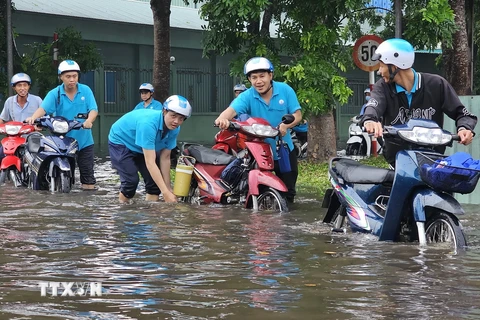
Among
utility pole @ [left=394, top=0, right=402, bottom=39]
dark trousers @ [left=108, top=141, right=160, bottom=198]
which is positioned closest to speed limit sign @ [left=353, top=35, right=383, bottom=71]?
utility pole @ [left=394, top=0, right=402, bottom=39]

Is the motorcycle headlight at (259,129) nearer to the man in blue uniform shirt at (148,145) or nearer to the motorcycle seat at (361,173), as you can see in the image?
the man in blue uniform shirt at (148,145)

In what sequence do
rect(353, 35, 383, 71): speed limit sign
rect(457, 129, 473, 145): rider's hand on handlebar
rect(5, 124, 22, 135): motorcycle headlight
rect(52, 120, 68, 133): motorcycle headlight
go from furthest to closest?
1. rect(353, 35, 383, 71): speed limit sign
2. rect(5, 124, 22, 135): motorcycle headlight
3. rect(52, 120, 68, 133): motorcycle headlight
4. rect(457, 129, 473, 145): rider's hand on handlebar

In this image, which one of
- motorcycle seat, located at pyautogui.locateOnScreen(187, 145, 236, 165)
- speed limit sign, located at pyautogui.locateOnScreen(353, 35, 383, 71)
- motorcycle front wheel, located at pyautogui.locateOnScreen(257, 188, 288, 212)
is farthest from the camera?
speed limit sign, located at pyautogui.locateOnScreen(353, 35, 383, 71)

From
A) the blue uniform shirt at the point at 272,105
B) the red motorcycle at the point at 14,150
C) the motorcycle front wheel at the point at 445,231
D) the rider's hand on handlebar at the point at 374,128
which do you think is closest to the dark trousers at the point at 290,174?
the blue uniform shirt at the point at 272,105

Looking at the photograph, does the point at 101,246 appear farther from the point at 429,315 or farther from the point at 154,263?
the point at 429,315

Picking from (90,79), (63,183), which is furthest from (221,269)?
(90,79)

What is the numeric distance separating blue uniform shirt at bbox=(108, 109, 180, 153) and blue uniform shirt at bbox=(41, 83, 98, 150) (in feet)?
8.20

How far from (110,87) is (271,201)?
25159mm

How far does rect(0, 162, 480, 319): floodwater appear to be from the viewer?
6.00m

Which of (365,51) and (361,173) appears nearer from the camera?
(361,173)

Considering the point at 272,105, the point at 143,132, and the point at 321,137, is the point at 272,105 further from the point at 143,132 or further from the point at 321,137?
the point at 321,137

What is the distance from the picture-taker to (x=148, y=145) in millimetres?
11688

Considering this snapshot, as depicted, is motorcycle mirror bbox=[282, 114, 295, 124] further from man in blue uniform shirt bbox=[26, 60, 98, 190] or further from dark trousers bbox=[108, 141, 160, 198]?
man in blue uniform shirt bbox=[26, 60, 98, 190]

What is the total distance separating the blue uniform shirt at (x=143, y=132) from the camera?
11.7m
